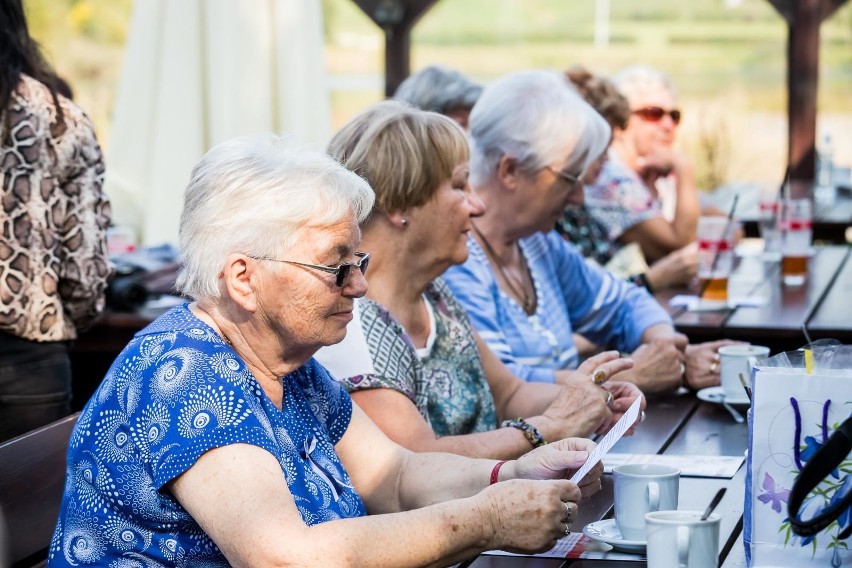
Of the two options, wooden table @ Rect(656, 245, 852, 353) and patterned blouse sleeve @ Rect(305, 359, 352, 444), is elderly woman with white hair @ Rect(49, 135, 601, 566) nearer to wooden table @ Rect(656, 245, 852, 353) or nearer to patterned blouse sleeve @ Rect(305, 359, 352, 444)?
patterned blouse sleeve @ Rect(305, 359, 352, 444)

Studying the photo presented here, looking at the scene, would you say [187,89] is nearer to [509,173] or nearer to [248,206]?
[509,173]

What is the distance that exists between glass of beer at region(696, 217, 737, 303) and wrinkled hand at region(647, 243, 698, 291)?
35cm

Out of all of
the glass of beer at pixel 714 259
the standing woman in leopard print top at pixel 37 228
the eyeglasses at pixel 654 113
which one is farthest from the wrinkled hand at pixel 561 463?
the eyeglasses at pixel 654 113

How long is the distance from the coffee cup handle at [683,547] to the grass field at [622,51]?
9.59 metres

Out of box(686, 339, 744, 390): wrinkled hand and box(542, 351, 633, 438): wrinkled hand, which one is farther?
box(686, 339, 744, 390): wrinkled hand

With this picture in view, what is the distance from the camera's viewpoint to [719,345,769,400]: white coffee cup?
2842 mm

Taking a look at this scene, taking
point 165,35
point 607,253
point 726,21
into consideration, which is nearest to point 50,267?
point 165,35

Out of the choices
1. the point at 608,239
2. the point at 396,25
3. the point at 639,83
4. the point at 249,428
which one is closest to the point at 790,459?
the point at 249,428

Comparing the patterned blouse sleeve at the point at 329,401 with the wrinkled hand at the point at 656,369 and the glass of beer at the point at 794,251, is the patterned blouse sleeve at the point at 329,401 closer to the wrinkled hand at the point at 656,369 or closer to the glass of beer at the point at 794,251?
the wrinkled hand at the point at 656,369

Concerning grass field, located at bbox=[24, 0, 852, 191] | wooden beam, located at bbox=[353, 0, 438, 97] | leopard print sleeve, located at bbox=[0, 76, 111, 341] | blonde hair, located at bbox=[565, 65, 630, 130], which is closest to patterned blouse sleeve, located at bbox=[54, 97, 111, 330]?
leopard print sleeve, located at bbox=[0, 76, 111, 341]

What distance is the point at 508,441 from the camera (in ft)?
8.00

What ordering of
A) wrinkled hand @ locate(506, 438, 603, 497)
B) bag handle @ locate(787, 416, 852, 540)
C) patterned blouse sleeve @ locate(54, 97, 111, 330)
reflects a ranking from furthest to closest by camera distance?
patterned blouse sleeve @ locate(54, 97, 111, 330) → wrinkled hand @ locate(506, 438, 603, 497) → bag handle @ locate(787, 416, 852, 540)

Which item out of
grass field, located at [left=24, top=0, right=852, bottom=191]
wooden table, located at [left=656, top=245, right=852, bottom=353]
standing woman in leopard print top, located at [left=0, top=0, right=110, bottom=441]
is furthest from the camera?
grass field, located at [left=24, top=0, right=852, bottom=191]

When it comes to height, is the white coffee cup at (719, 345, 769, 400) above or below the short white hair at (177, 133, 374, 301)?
below
